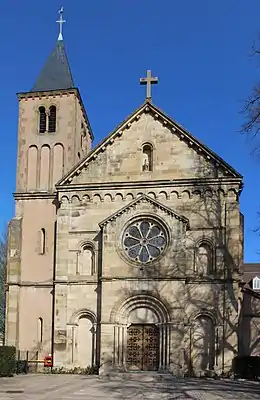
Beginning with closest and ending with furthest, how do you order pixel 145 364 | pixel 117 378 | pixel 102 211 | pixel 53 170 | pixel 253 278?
pixel 117 378 < pixel 145 364 < pixel 102 211 < pixel 53 170 < pixel 253 278

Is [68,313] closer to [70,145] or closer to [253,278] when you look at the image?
[70,145]

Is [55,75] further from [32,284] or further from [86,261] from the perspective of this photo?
[32,284]

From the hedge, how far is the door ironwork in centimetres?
390

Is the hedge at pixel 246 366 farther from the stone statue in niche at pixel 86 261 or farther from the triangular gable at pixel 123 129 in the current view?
the triangular gable at pixel 123 129

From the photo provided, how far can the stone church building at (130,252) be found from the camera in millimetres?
31359

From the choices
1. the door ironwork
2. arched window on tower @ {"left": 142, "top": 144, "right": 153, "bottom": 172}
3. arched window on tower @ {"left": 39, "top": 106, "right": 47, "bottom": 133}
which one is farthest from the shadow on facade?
arched window on tower @ {"left": 39, "top": 106, "right": 47, "bottom": 133}

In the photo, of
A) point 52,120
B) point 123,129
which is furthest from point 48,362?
point 52,120

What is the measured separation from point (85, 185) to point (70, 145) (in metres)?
3.39

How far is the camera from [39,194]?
117 feet

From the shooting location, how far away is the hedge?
30.4m

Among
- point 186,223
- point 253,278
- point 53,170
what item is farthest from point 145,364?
point 253,278

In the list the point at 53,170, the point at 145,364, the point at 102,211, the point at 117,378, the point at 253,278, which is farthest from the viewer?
the point at 253,278

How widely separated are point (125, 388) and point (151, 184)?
1245cm

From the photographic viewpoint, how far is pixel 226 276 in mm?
31688
